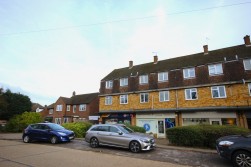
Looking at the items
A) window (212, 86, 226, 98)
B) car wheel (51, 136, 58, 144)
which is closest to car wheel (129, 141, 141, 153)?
car wheel (51, 136, 58, 144)

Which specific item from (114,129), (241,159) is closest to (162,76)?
(114,129)

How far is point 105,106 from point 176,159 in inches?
768

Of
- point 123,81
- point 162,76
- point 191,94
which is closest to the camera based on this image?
point 191,94

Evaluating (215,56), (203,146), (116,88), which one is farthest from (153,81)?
(203,146)

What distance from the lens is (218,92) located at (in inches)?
735

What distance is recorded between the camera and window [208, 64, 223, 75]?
19144 millimetres

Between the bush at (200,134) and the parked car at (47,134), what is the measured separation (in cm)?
793

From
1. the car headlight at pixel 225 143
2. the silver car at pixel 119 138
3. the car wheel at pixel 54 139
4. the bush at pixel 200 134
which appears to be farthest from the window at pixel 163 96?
the car headlight at pixel 225 143

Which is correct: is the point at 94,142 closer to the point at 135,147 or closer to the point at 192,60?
the point at 135,147

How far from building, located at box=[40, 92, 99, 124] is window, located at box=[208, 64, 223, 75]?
23.1m

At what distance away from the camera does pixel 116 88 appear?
26547 mm

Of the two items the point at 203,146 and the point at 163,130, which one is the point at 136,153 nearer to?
the point at 203,146

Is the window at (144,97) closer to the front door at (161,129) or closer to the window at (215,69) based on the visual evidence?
the front door at (161,129)

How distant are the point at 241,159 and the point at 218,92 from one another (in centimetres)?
1354
